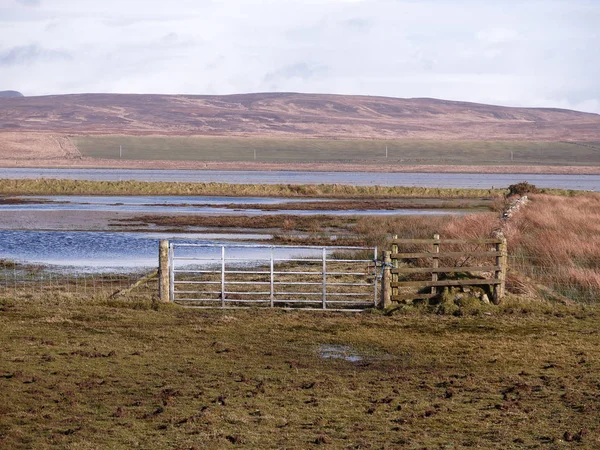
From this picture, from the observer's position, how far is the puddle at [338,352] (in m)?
14.3

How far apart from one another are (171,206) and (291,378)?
159ft

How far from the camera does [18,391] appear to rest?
37.4 feet

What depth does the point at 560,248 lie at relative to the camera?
26.1 m

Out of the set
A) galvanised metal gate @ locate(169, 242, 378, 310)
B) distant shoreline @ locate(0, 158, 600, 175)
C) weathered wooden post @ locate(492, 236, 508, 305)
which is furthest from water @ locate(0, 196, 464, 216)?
distant shoreline @ locate(0, 158, 600, 175)

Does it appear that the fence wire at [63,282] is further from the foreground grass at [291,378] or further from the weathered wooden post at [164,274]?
the foreground grass at [291,378]

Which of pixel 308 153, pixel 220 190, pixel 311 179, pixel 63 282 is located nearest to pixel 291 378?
pixel 63 282

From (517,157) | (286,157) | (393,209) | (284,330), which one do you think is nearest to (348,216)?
(393,209)

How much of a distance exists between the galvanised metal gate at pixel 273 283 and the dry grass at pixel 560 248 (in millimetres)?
4409

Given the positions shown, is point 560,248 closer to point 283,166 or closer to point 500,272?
point 500,272

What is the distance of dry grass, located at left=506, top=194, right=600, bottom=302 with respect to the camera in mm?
22203

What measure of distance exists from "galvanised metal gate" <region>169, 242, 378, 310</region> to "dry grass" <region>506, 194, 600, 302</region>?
4.41 meters

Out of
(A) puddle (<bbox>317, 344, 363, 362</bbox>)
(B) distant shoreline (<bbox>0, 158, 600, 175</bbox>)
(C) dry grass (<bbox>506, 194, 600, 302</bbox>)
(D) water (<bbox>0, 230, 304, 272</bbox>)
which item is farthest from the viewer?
(B) distant shoreline (<bbox>0, 158, 600, 175</bbox>)

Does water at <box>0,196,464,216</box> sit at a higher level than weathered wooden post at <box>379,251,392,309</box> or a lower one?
lower

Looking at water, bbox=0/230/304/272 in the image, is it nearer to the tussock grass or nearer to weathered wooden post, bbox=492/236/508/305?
weathered wooden post, bbox=492/236/508/305
